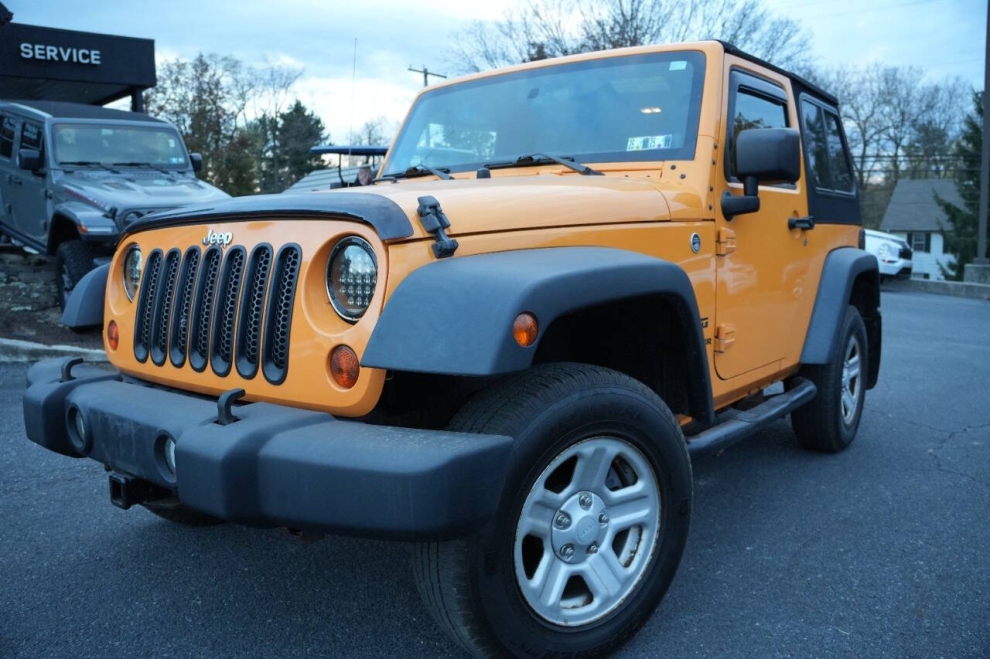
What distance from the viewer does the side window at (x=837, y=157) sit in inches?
178

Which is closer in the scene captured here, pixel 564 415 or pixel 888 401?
pixel 564 415

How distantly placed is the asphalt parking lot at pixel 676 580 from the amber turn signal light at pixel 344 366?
0.91 meters

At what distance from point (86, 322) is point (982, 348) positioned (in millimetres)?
8717

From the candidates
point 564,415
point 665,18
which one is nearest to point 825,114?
point 564,415

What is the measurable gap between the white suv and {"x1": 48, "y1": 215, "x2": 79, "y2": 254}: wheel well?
52.9ft

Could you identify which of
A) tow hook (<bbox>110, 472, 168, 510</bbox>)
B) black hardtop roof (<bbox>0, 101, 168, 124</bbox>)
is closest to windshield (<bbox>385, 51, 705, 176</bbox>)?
tow hook (<bbox>110, 472, 168, 510</bbox>)

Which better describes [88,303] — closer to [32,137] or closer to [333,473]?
[333,473]

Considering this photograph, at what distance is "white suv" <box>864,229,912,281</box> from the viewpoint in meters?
18.1

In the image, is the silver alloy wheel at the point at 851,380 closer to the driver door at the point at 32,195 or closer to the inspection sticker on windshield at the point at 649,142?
the inspection sticker on windshield at the point at 649,142

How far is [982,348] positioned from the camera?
27.9ft

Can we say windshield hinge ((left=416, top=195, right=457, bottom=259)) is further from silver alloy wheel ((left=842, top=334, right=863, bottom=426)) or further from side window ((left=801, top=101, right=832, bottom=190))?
silver alloy wheel ((left=842, top=334, right=863, bottom=426))

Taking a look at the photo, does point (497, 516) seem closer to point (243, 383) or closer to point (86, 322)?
point (243, 383)

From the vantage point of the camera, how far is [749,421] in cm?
319

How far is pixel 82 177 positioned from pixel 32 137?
113cm
